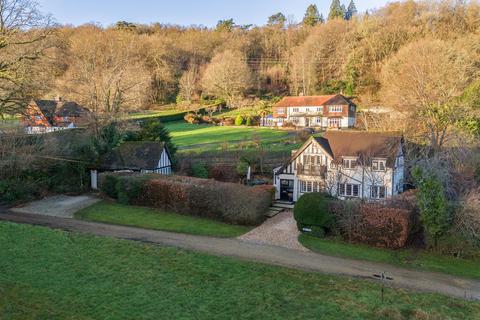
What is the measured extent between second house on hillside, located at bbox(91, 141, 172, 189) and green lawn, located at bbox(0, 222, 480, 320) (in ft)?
41.6

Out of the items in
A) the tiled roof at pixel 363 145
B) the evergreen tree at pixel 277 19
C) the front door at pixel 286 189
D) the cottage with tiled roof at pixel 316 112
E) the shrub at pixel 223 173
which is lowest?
the front door at pixel 286 189

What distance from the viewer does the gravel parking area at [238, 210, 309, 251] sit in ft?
58.6

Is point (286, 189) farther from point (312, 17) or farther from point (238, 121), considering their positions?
point (312, 17)

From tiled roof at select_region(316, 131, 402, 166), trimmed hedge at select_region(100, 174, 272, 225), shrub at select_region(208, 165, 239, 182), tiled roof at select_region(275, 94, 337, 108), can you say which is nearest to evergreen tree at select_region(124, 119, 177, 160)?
shrub at select_region(208, 165, 239, 182)

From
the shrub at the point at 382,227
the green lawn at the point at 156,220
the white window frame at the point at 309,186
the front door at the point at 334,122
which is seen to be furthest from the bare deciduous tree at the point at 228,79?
the shrub at the point at 382,227

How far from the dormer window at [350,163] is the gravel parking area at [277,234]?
18.2 feet

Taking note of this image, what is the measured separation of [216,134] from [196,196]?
23.9m

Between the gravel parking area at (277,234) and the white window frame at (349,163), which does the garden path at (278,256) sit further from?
the white window frame at (349,163)

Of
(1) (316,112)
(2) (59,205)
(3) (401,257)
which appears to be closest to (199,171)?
(2) (59,205)

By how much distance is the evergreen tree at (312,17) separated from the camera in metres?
93.6

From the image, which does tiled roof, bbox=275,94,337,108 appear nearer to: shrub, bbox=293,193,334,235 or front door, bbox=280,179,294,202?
front door, bbox=280,179,294,202

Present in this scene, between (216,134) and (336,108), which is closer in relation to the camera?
(216,134)

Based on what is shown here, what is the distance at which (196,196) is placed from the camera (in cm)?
2195

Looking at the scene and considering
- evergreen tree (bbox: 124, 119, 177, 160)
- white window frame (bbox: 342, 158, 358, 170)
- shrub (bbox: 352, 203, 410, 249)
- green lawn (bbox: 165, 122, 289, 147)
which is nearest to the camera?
shrub (bbox: 352, 203, 410, 249)
